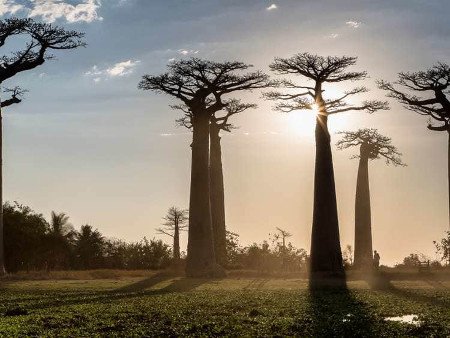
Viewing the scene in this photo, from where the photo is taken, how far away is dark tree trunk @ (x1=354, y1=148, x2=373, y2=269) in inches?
2242

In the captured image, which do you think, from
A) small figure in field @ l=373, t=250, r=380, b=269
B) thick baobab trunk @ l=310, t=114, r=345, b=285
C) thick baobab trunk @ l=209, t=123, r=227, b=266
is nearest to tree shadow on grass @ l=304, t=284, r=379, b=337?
thick baobab trunk @ l=310, t=114, r=345, b=285

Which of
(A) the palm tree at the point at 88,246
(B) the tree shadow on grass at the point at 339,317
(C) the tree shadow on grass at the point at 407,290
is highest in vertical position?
(A) the palm tree at the point at 88,246

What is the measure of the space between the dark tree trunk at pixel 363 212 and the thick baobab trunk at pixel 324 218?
47.2 ft

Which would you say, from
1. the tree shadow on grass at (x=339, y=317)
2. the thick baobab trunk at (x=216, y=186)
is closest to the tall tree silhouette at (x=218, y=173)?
the thick baobab trunk at (x=216, y=186)

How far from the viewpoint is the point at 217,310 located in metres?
21.5

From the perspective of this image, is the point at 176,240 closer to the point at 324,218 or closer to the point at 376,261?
the point at 376,261

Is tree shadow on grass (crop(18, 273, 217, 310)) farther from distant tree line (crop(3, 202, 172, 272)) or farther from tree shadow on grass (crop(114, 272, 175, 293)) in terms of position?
distant tree line (crop(3, 202, 172, 272))

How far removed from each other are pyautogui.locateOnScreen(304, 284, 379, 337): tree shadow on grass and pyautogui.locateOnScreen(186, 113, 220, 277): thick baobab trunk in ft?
46.9

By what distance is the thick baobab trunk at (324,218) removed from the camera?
41.7m

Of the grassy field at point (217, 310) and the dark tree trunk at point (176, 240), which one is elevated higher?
the dark tree trunk at point (176, 240)

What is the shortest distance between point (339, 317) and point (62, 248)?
4241 centimetres

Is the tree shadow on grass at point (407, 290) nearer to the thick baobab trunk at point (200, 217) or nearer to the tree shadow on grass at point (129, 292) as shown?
the tree shadow on grass at point (129, 292)

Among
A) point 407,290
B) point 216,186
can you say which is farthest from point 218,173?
point 407,290

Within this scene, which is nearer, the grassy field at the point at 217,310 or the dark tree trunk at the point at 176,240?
the grassy field at the point at 217,310
